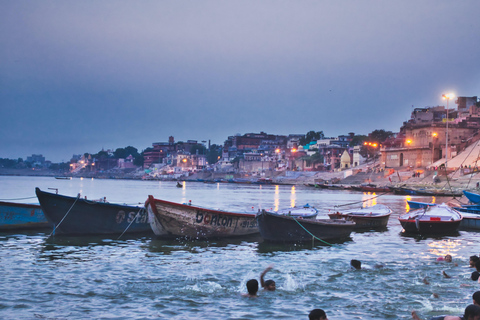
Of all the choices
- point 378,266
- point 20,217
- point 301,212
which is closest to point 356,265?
point 378,266

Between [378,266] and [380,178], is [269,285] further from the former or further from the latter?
[380,178]

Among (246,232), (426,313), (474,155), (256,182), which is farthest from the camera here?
(256,182)

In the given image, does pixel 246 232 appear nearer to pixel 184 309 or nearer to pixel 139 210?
pixel 139 210

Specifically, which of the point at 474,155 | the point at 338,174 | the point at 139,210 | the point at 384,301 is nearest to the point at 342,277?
the point at 384,301

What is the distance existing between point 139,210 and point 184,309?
36.2 feet

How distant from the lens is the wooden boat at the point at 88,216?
19.0 m

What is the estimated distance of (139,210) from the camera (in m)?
20.8

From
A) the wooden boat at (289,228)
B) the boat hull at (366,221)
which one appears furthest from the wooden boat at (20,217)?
the boat hull at (366,221)

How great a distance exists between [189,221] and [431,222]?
1093 cm

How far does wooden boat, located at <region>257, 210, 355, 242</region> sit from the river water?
1.17 ft

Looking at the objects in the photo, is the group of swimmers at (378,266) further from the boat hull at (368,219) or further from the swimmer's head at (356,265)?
the boat hull at (368,219)

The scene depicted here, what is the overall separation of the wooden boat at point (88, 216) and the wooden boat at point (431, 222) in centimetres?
1175

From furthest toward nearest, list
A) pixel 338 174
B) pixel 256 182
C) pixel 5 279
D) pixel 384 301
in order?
pixel 256 182 → pixel 338 174 → pixel 5 279 → pixel 384 301

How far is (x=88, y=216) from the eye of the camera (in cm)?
1969
